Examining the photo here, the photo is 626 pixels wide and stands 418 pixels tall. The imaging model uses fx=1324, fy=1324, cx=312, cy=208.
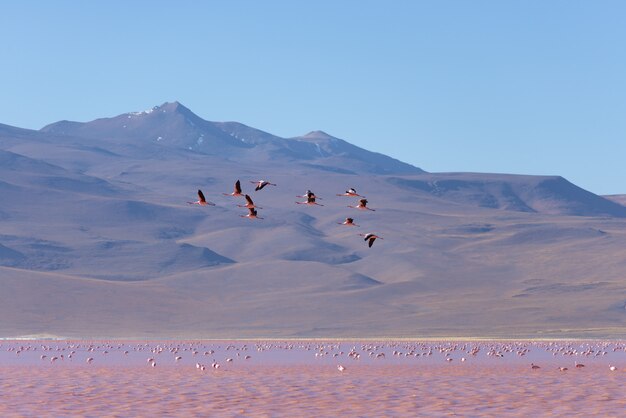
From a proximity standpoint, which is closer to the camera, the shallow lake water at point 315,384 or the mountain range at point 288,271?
the shallow lake water at point 315,384

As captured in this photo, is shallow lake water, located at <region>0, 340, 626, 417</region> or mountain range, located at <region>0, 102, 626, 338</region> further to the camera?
mountain range, located at <region>0, 102, 626, 338</region>

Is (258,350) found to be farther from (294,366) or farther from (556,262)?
(556,262)

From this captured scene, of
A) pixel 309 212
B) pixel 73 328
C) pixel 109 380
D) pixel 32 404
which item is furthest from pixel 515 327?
pixel 309 212

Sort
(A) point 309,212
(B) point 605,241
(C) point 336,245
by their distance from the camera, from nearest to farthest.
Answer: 1. (B) point 605,241
2. (C) point 336,245
3. (A) point 309,212

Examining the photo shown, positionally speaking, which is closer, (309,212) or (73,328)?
(73,328)

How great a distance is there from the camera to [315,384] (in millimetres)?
36344

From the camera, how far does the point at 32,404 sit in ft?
99.1

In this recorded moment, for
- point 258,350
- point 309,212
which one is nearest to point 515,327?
point 258,350

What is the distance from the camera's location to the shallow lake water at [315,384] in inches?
1149

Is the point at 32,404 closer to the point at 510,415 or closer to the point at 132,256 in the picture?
the point at 510,415

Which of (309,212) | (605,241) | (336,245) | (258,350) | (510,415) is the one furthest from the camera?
(309,212)

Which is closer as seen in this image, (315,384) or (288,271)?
(315,384)

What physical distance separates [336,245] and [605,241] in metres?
32.8

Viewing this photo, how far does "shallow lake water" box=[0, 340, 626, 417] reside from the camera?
29188 millimetres
